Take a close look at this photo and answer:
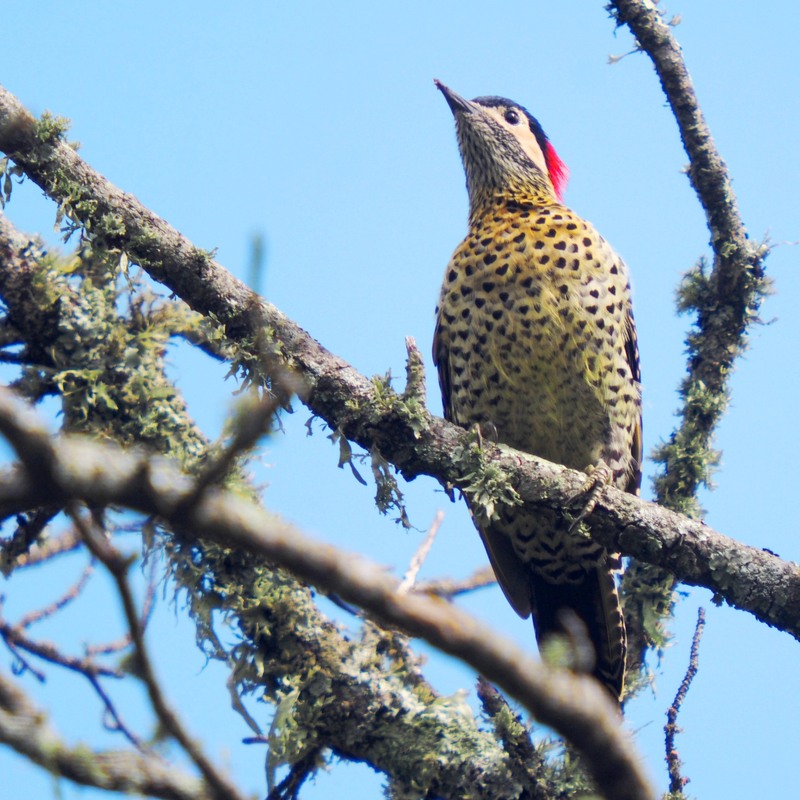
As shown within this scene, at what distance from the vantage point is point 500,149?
7.00 m

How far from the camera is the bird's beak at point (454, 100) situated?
7.35m

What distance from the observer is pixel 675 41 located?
543 centimetres

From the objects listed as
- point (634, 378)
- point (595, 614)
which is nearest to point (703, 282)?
point (634, 378)

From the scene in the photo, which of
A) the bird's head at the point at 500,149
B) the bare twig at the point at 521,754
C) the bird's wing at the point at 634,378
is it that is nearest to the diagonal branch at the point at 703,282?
the bird's wing at the point at 634,378

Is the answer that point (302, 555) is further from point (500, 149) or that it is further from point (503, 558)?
point (500, 149)

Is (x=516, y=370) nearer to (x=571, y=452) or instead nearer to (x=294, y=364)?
(x=571, y=452)

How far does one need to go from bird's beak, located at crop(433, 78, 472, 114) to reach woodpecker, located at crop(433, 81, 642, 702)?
1.32 metres

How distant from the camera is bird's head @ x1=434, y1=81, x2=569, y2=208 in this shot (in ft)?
22.6

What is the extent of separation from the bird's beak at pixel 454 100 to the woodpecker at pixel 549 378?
132 centimetres

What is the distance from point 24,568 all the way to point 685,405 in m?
3.52

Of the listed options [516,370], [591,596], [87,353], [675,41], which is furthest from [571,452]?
[87,353]

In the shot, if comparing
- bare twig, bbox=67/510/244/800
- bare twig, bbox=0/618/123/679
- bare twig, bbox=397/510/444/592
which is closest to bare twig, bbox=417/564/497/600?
bare twig, bbox=397/510/444/592

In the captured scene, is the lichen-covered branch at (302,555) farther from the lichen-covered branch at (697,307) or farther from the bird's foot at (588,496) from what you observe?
the lichen-covered branch at (697,307)

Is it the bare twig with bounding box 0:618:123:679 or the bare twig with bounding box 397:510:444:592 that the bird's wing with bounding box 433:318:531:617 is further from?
the bare twig with bounding box 0:618:123:679
